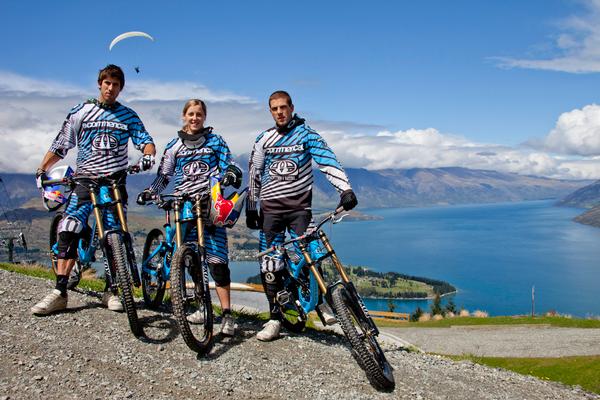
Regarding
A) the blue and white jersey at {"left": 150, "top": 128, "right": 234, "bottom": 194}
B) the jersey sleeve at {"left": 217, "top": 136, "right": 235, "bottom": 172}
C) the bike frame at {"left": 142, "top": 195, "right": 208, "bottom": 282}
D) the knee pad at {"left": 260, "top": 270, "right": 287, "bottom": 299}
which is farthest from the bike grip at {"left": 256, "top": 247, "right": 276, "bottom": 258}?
the jersey sleeve at {"left": 217, "top": 136, "right": 235, "bottom": 172}

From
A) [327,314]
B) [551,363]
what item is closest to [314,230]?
[327,314]

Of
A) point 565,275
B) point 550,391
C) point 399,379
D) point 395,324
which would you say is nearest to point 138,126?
point 399,379

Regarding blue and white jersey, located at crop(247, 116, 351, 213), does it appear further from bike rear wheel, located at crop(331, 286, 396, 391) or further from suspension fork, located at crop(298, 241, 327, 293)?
bike rear wheel, located at crop(331, 286, 396, 391)

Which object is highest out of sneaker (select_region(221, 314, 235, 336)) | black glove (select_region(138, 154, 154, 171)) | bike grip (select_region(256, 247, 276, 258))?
black glove (select_region(138, 154, 154, 171))

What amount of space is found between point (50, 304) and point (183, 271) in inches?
88.5

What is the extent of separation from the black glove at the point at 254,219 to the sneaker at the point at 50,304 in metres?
2.72

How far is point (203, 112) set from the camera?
6.66m

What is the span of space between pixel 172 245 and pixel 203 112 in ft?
→ 6.26

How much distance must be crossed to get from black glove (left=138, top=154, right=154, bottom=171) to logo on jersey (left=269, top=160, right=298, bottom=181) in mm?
1613

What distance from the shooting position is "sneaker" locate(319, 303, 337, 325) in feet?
18.8

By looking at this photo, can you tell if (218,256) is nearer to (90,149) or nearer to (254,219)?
(254,219)

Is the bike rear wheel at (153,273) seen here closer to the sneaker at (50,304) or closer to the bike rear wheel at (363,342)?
the sneaker at (50,304)

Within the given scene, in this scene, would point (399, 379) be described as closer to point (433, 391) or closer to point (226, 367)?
point (433, 391)

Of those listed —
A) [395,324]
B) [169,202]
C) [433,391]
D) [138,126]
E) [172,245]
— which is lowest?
[395,324]
